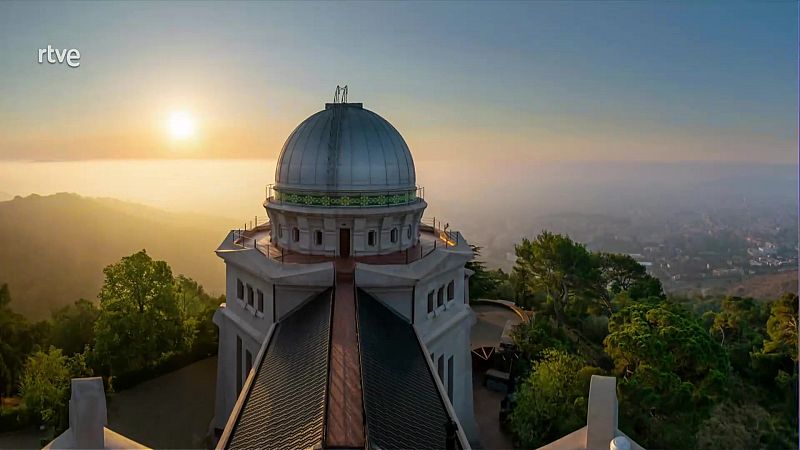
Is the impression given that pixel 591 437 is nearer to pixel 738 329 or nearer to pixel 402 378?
pixel 402 378

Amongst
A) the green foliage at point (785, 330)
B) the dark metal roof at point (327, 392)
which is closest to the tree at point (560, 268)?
the green foliage at point (785, 330)

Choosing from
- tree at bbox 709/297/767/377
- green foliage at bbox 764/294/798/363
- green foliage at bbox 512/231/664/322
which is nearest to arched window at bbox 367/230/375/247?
tree at bbox 709/297/767/377

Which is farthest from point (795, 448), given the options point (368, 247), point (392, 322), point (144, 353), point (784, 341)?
point (144, 353)

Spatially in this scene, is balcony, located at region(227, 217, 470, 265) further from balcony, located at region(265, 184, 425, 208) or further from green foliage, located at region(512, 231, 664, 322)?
green foliage, located at region(512, 231, 664, 322)

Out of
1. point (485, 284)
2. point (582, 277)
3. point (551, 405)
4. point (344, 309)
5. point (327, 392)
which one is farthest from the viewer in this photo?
point (485, 284)

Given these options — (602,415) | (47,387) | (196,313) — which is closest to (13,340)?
(47,387)

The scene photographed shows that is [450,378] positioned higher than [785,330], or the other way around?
[785,330]

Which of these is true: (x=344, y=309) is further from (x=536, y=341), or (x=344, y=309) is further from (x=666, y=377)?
(x=536, y=341)

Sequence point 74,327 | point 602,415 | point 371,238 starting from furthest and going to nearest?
point 74,327 < point 371,238 < point 602,415
